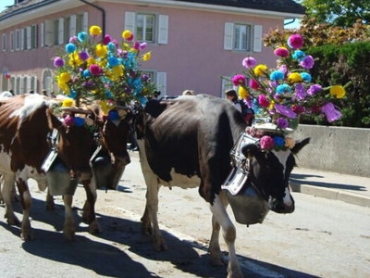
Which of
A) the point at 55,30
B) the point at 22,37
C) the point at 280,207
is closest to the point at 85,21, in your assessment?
the point at 55,30

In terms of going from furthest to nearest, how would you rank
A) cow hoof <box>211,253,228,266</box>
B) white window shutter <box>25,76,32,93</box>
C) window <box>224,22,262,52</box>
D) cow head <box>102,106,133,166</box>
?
white window shutter <box>25,76,32,93</box> < window <box>224,22,262,52</box> < cow head <box>102,106,133,166</box> < cow hoof <box>211,253,228,266</box>

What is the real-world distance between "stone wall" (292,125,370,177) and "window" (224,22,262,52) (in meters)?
A: 17.4

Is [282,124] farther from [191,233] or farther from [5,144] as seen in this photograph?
[5,144]

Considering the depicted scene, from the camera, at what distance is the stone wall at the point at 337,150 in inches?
570

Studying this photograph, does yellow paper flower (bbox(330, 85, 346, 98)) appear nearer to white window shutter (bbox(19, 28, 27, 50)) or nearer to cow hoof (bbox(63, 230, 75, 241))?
cow hoof (bbox(63, 230, 75, 241))

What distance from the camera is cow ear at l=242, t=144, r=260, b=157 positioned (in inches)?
229

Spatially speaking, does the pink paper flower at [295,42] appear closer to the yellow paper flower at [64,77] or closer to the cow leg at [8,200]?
the yellow paper flower at [64,77]

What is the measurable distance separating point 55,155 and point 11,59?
36.5 metres

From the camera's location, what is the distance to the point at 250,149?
582 cm

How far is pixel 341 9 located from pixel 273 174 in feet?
124

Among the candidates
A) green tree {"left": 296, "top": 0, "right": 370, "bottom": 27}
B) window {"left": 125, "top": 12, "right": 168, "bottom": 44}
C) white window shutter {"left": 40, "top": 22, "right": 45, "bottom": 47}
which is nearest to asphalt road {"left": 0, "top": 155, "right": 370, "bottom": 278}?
window {"left": 125, "top": 12, "right": 168, "bottom": 44}

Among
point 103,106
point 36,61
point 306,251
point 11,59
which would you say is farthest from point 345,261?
point 11,59

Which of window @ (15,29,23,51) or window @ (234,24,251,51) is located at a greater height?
window @ (234,24,251,51)

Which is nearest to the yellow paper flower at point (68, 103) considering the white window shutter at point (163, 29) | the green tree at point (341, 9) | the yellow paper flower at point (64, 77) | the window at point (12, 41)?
the yellow paper flower at point (64, 77)
